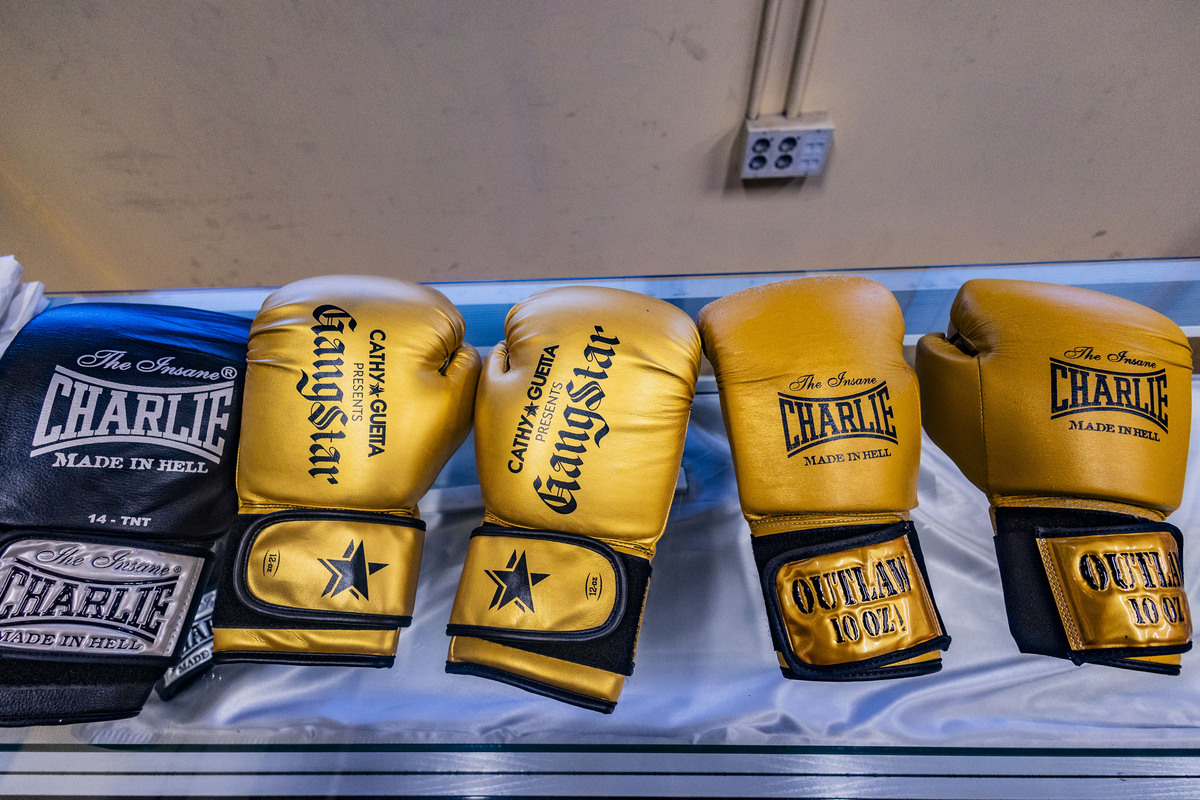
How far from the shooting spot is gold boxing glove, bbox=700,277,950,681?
2.15 ft

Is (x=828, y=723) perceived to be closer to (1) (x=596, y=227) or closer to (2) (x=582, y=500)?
(2) (x=582, y=500)

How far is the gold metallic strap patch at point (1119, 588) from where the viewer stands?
642mm

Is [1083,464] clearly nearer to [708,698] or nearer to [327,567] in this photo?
[708,698]

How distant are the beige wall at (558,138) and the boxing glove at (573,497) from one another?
962 millimetres

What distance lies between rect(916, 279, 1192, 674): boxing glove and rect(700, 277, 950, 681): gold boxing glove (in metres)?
0.10

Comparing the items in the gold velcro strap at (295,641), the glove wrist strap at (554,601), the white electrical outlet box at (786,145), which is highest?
the white electrical outlet box at (786,145)

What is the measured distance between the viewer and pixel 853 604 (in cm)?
66

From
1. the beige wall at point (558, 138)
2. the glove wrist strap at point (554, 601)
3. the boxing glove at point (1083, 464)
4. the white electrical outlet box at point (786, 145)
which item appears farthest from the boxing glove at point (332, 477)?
the white electrical outlet box at point (786, 145)

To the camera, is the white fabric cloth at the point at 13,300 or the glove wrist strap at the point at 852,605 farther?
the white fabric cloth at the point at 13,300

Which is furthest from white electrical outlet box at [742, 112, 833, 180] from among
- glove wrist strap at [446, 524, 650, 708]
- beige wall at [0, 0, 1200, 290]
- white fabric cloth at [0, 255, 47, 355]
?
white fabric cloth at [0, 255, 47, 355]

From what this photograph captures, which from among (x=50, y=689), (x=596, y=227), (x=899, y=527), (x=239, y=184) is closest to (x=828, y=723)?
(x=899, y=527)

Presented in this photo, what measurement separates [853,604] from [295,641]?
649mm

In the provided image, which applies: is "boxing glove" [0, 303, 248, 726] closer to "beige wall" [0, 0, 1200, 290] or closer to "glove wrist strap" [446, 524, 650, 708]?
"glove wrist strap" [446, 524, 650, 708]

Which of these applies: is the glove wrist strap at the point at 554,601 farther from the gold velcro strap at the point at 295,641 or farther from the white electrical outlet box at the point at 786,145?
the white electrical outlet box at the point at 786,145
